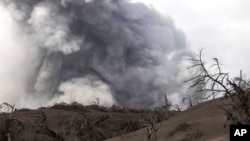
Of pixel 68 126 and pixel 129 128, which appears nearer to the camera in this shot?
pixel 68 126

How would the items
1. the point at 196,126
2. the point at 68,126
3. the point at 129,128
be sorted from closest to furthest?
the point at 196,126 → the point at 68,126 → the point at 129,128

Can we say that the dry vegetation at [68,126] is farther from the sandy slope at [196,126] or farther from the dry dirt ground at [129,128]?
the sandy slope at [196,126]

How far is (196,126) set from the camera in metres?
30.9

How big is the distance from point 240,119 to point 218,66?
2.15 metres

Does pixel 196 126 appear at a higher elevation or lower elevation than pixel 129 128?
lower

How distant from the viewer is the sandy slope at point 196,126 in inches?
1132

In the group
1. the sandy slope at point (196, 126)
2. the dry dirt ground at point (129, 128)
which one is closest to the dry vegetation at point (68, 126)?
the dry dirt ground at point (129, 128)

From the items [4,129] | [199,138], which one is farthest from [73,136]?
[199,138]

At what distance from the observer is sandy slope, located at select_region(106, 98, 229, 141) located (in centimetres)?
2875

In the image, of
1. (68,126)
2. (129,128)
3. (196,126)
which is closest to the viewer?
(196,126)

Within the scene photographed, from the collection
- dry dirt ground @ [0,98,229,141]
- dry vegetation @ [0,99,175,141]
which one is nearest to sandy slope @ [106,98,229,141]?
dry dirt ground @ [0,98,229,141]

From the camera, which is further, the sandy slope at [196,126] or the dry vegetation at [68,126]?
the dry vegetation at [68,126]

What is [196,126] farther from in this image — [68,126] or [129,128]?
[129,128]

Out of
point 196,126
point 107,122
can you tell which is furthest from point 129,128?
point 196,126
